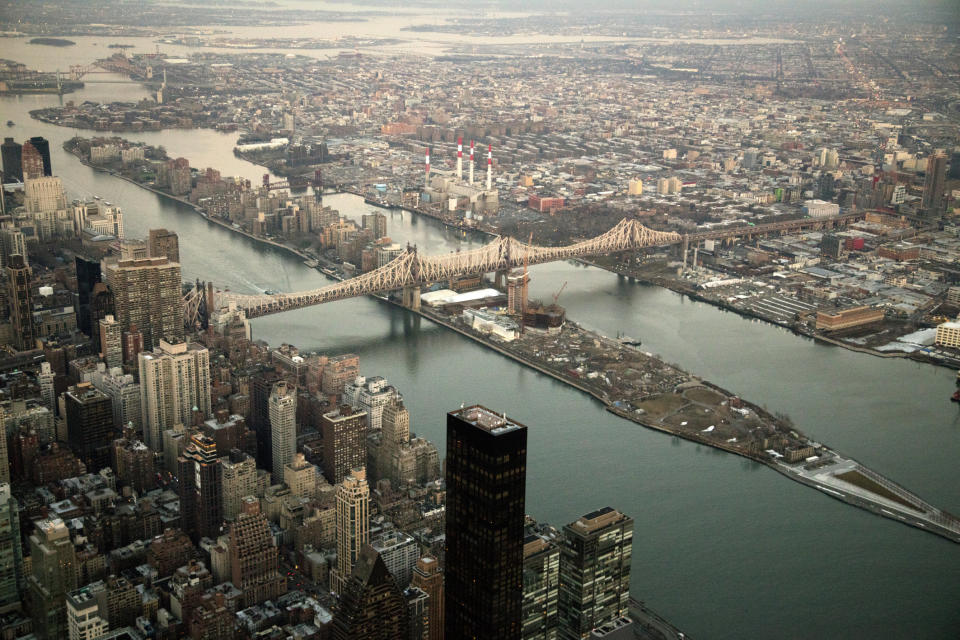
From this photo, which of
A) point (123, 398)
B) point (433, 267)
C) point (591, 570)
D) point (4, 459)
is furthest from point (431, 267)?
point (591, 570)

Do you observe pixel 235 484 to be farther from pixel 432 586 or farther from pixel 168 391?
pixel 432 586

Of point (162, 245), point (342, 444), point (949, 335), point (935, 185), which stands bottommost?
point (342, 444)

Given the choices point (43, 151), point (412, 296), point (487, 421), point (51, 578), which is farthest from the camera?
point (43, 151)

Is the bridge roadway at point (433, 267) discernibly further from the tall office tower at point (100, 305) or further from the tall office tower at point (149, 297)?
the tall office tower at point (100, 305)

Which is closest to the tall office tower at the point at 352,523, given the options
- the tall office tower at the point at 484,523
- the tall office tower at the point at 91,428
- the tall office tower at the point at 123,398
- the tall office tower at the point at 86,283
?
the tall office tower at the point at 484,523

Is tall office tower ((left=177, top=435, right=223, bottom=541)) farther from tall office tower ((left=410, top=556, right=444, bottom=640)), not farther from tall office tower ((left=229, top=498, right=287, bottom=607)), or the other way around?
tall office tower ((left=410, top=556, right=444, bottom=640))

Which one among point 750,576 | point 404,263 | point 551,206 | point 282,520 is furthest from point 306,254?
point 750,576

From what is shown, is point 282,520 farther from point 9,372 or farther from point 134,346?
point 9,372
